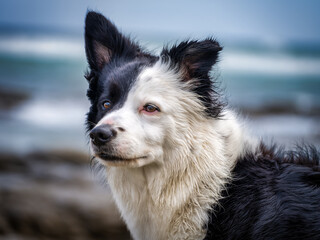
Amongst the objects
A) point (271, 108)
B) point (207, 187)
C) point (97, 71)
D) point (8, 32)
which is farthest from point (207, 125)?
point (8, 32)

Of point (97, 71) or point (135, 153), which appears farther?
point (97, 71)

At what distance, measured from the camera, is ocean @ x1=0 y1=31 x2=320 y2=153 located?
1102 centimetres

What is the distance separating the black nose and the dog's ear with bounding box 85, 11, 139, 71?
889 mm

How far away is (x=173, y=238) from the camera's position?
120 inches

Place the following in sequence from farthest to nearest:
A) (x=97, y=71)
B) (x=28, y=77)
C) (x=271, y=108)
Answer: (x=28, y=77)
(x=271, y=108)
(x=97, y=71)

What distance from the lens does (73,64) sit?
27.8 meters

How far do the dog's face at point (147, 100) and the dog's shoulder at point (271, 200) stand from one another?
532mm

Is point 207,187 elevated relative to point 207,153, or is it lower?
lower

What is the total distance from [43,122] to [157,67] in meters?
10.9

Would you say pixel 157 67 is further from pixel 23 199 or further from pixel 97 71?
pixel 23 199

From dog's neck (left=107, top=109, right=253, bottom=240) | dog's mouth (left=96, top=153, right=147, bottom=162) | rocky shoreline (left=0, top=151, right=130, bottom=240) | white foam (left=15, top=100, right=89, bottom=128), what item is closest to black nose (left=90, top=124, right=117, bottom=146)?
dog's mouth (left=96, top=153, right=147, bottom=162)

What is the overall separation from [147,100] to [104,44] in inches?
31.9

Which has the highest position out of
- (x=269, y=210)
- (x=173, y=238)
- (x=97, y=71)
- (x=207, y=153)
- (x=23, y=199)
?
(x=97, y=71)

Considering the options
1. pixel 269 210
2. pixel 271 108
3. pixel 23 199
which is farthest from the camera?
pixel 271 108
